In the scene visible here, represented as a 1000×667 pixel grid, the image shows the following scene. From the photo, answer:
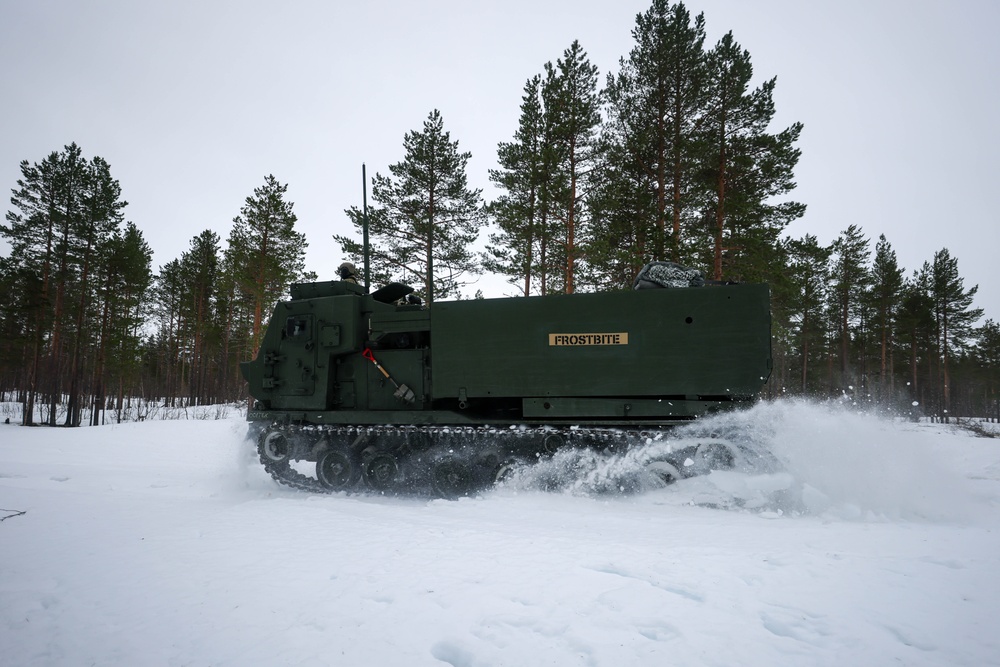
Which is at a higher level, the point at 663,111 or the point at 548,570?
the point at 663,111

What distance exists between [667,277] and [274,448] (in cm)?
627

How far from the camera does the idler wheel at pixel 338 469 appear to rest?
6.80 m

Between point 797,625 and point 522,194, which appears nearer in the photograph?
point 797,625

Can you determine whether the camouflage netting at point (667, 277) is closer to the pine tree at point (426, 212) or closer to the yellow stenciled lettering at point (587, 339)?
the yellow stenciled lettering at point (587, 339)

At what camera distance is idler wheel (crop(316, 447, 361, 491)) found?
6.80 meters

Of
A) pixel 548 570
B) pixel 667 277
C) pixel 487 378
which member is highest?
pixel 667 277

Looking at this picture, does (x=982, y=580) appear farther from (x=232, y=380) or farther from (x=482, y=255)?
(x=232, y=380)

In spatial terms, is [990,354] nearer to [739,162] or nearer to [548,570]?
[739,162]

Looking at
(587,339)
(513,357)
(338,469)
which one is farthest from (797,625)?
(338,469)

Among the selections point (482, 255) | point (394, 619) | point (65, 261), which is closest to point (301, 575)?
point (394, 619)

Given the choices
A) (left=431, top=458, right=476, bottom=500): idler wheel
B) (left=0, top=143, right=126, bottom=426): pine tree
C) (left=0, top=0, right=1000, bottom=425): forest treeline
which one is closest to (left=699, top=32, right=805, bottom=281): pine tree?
(left=0, top=0, right=1000, bottom=425): forest treeline

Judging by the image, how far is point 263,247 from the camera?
73.5ft

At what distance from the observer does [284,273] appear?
2297cm

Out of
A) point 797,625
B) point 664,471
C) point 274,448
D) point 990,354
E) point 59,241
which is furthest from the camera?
point 990,354
